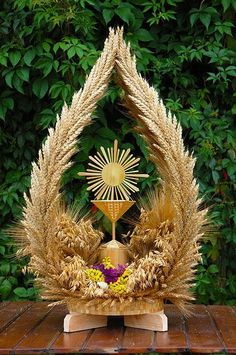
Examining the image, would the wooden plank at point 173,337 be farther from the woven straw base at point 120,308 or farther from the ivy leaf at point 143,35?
the ivy leaf at point 143,35

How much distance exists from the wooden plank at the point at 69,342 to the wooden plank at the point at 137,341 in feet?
0.48

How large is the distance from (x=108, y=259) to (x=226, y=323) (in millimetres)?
533

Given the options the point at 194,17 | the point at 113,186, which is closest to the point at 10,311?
the point at 113,186

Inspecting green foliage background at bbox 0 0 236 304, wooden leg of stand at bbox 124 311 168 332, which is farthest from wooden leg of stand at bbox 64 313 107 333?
green foliage background at bbox 0 0 236 304

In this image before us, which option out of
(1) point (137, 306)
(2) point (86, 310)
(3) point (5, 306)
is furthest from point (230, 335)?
(3) point (5, 306)

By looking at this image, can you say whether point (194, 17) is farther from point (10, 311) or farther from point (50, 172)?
point (10, 311)

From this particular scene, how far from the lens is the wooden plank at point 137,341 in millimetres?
2578

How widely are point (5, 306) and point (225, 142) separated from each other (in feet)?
5.13

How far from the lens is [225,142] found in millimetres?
4293

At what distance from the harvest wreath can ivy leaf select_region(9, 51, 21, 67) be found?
4.00 feet

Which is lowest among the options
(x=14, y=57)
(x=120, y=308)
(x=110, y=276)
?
(x=120, y=308)

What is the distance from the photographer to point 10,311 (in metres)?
3.36

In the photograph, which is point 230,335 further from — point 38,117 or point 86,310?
point 38,117

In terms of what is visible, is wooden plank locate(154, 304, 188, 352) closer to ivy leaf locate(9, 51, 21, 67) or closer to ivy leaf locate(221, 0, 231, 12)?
ivy leaf locate(9, 51, 21, 67)
